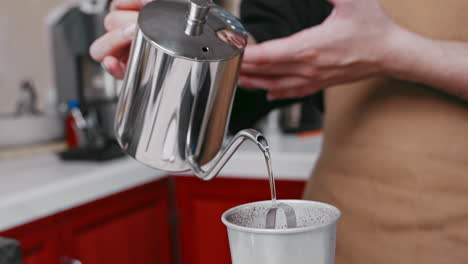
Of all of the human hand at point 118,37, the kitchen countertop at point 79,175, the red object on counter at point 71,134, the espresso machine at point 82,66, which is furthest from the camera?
the red object on counter at point 71,134

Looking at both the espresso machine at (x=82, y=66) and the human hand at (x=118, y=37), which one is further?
the espresso machine at (x=82, y=66)

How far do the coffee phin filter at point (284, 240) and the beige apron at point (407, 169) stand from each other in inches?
12.7

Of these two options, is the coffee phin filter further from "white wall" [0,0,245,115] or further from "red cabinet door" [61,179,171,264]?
"white wall" [0,0,245,115]

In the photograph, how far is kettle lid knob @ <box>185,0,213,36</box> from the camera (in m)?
0.43

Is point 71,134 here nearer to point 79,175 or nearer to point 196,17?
point 79,175

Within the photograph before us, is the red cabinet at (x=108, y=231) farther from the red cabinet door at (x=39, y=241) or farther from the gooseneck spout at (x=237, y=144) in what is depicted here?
the gooseneck spout at (x=237, y=144)

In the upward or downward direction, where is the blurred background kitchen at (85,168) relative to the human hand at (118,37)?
downward

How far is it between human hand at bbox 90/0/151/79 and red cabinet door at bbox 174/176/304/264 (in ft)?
2.68

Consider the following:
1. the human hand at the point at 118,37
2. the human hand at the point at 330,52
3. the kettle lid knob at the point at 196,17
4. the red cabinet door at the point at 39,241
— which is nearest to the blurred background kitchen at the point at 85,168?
the red cabinet door at the point at 39,241

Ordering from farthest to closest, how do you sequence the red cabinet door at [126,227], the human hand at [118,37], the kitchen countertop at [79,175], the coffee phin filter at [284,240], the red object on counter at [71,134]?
the red object on counter at [71,134], the red cabinet door at [126,227], the kitchen countertop at [79,175], the human hand at [118,37], the coffee phin filter at [284,240]

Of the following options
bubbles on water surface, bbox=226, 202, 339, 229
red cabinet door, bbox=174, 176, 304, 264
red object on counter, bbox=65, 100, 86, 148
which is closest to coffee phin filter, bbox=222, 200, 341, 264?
bubbles on water surface, bbox=226, 202, 339, 229

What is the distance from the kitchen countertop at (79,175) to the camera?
1021mm

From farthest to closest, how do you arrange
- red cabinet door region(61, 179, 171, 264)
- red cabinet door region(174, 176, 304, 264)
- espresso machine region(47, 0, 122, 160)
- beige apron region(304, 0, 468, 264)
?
espresso machine region(47, 0, 122, 160), red cabinet door region(174, 176, 304, 264), red cabinet door region(61, 179, 171, 264), beige apron region(304, 0, 468, 264)

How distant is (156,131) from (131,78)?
0.05 m
